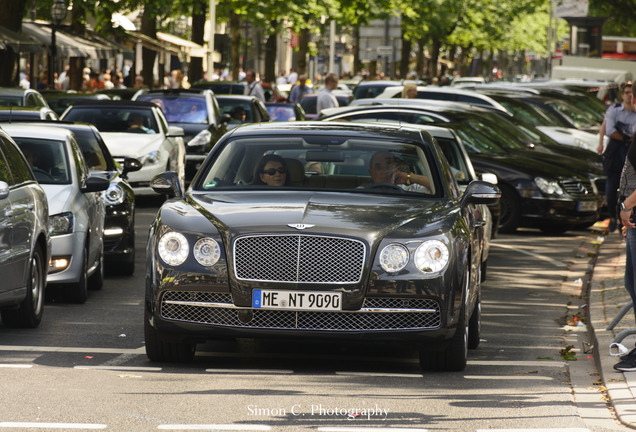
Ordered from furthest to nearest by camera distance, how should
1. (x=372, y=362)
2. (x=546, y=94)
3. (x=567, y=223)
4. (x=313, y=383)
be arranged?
(x=546, y=94) < (x=567, y=223) < (x=372, y=362) < (x=313, y=383)

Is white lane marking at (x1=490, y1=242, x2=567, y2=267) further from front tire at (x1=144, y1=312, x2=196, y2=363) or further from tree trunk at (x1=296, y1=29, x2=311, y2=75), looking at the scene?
tree trunk at (x1=296, y1=29, x2=311, y2=75)

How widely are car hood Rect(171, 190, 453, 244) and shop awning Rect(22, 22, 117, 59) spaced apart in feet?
94.0

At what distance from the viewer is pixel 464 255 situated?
8664mm

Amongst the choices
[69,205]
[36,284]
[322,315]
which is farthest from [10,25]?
[322,315]

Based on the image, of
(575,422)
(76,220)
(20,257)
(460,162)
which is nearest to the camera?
(575,422)

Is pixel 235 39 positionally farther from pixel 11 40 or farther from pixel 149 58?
pixel 11 40

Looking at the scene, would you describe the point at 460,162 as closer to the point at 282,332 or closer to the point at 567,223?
the point at 567,223

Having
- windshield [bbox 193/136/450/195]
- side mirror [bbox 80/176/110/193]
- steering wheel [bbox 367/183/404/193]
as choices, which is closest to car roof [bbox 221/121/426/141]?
windshield [bbox 193/136/450/195]

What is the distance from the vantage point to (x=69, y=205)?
11.9m

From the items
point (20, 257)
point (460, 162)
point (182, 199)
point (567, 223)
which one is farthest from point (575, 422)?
point (567, 223)

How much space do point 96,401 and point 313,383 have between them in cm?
131

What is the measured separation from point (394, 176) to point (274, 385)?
2.05m

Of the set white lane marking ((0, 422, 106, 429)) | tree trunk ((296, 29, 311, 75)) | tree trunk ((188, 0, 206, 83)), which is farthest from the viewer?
tree trunk ((296, 29, 311, 75))

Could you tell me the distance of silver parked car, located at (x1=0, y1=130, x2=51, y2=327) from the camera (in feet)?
32.1
